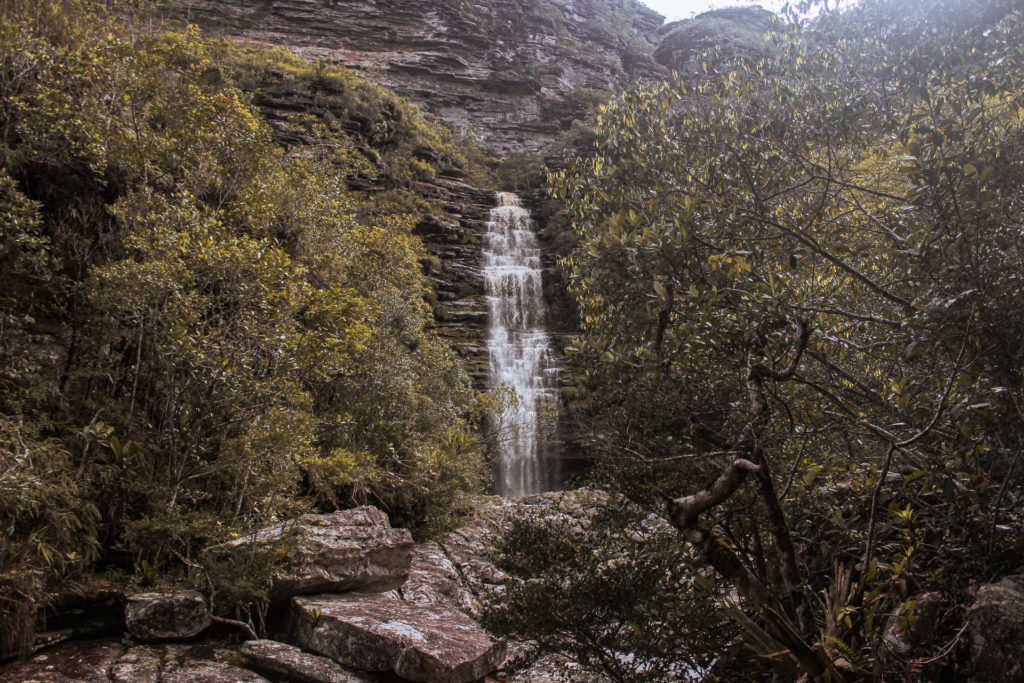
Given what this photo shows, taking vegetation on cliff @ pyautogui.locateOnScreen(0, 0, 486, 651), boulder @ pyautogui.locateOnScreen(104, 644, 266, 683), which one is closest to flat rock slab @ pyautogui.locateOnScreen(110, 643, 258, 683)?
boulder @ pyautogui.locateOnScreen(104, 644, 266, 683)

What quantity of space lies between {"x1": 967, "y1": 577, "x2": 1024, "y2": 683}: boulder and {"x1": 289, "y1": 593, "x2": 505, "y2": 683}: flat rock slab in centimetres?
520

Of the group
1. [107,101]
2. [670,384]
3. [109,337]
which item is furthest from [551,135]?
[670,384]

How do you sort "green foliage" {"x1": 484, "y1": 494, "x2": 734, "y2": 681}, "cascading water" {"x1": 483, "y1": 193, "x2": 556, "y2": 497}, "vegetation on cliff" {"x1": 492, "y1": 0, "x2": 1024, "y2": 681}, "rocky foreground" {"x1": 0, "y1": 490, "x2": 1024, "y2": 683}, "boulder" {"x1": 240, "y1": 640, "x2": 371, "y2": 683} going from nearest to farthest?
"vegetation on cliff" {"x1": 492, "y1": 0, "x2": 1024, "y2": 681} → "green foliage" {"x1": 484, "y1": 494, "x2": 734, "y2": 681} → "rocky foreground" {"x1": 0, "y1": 490, "x2": 1024, "y2": 683} → "boulder" {"x1": 240, "y1": 640, "x2": 371, "y2": 683} → "cascading water" {"x1": 483, "y1": 193, "x2": 556, "y2": 497}

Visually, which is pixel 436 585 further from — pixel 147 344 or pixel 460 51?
pixel 460 51

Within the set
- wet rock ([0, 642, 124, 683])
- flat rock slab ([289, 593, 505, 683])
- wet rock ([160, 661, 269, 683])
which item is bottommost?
flat rock slab ([289, 593, 505, 683])

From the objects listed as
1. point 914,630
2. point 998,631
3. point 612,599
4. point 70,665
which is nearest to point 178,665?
point 70,665

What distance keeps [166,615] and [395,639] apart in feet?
9.76

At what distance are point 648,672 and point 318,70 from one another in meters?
30.1

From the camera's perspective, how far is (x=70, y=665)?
639cm

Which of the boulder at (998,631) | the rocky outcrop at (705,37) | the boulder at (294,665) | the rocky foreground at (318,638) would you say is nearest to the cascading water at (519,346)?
the rocky foreground at (318,638)

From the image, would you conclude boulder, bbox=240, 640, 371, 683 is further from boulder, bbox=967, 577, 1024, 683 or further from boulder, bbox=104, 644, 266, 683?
boulder, bbox=967, 577, 1024, 683

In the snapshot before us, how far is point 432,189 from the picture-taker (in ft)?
90.2

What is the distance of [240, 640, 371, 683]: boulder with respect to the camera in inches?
266

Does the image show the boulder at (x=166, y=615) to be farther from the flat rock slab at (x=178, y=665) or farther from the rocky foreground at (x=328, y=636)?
the flat rock slab at (x=178, y=665)
